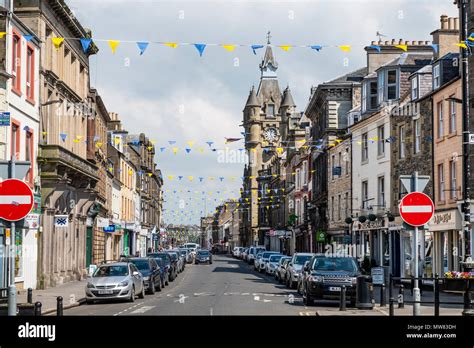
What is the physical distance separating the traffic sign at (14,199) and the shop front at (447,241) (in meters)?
22.3

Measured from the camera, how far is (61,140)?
38.3 m

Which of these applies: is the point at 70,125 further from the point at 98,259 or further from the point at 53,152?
the point at 98,259

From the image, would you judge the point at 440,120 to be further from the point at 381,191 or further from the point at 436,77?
the point at 381,191

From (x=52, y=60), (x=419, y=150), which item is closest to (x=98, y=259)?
(x=52, y=60)

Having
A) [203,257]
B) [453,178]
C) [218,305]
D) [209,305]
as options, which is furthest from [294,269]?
[203,257]

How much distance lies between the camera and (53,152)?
1340 inches

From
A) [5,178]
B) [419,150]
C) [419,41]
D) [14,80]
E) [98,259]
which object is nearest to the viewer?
[5,178]

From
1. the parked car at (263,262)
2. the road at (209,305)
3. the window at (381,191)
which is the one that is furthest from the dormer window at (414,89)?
the parked car at (263,262)

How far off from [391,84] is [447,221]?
12.9 metres

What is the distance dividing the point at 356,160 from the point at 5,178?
36.9 metres

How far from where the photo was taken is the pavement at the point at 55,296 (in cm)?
2459

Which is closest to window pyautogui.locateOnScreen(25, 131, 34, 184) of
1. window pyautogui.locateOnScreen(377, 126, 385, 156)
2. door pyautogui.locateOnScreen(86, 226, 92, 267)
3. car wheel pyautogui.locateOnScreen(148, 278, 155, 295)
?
car wheel pyautogui.locateOnScreen(148, 278, 155, 295)

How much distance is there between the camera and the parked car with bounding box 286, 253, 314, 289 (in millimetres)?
35438

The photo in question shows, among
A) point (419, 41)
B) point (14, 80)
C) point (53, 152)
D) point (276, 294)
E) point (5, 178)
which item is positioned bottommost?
point (276, 294)
